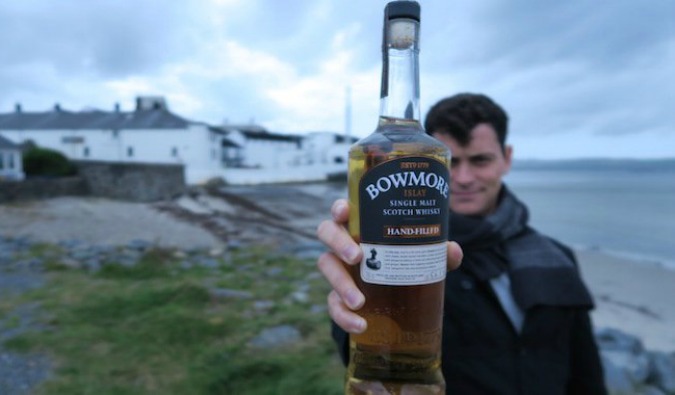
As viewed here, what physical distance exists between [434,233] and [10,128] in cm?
6082

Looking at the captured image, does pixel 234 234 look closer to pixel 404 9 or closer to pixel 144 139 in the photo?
pixel 404 9

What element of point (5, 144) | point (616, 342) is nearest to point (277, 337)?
point (616, 342)

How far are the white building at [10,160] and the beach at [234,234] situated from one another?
666 centimetres

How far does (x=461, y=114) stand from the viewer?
316 centimetres

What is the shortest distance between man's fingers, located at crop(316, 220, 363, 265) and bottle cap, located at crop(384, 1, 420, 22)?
690 mm

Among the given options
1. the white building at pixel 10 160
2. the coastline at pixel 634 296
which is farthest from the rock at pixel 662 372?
the white building at pixel 10 160

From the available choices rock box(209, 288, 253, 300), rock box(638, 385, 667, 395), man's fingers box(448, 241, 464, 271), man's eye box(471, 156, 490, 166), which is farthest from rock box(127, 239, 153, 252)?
man's fingers box(448, 241, 464, 271)

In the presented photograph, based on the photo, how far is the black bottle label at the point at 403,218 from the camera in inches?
55.1

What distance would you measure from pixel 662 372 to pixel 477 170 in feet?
18.9

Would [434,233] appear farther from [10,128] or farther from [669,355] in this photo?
[10,128]

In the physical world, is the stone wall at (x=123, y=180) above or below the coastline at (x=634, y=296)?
above

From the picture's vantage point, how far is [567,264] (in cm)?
283

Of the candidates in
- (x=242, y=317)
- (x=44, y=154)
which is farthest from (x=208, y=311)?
(x=44, y=154)

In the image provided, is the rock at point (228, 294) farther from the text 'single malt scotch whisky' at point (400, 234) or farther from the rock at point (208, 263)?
the text 'single malt scotch whisky' at point (400, 234)
